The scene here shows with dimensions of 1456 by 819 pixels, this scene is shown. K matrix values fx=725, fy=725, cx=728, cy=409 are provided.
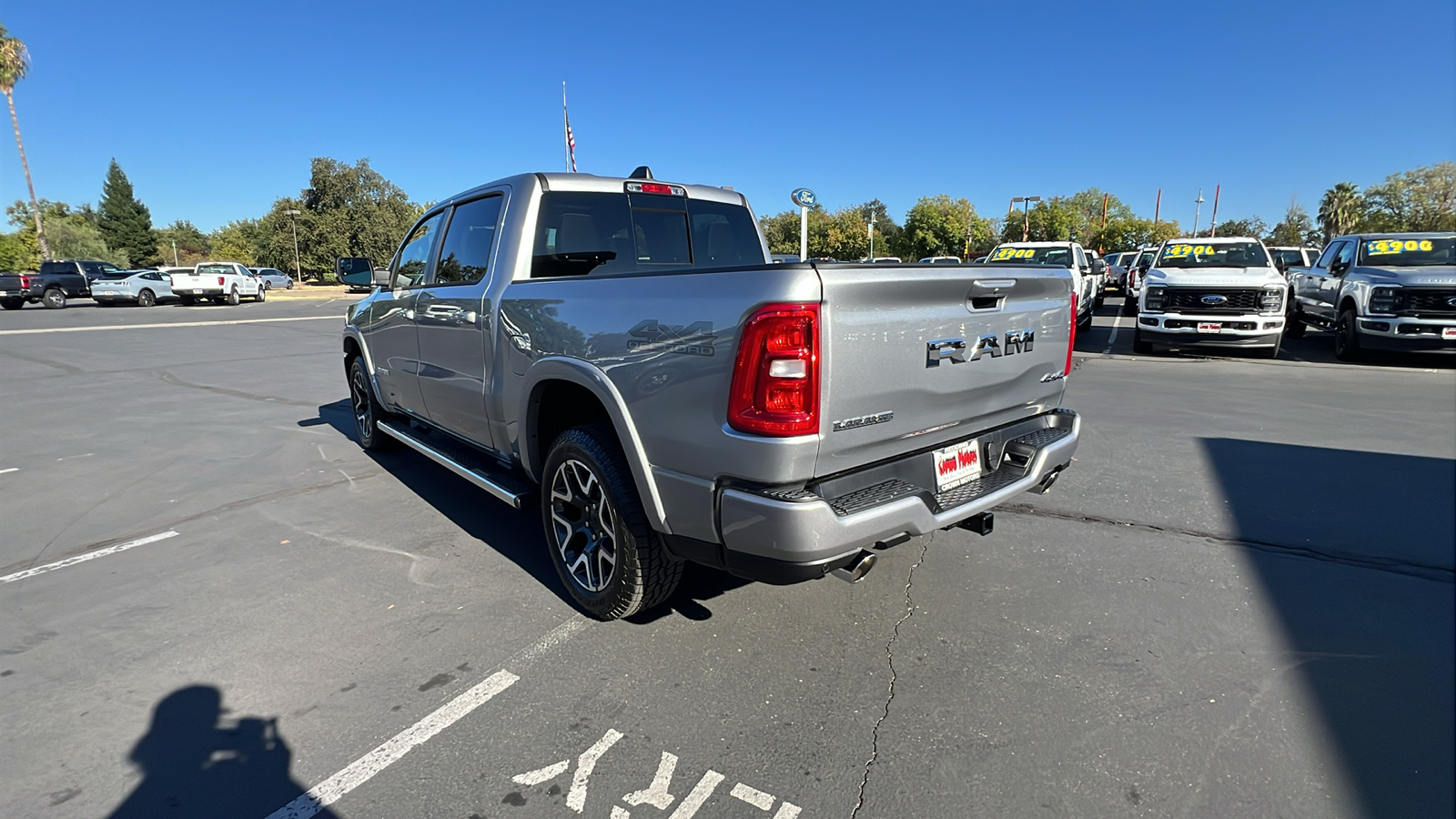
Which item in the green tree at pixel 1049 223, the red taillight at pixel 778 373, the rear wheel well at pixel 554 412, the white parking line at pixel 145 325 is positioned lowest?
the white parking line at pixel 145 325

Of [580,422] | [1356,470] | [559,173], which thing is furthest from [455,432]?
[1356,470]

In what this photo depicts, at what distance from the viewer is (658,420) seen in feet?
8.85

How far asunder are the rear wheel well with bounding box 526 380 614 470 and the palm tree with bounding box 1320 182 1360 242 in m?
81.6

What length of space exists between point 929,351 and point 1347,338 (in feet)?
40.0

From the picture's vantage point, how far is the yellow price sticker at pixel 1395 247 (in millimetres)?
11109

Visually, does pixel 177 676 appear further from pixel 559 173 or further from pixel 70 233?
pixel 70 233

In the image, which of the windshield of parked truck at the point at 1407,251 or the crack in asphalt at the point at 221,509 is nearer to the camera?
the crack in asphalt at the point at 221,509

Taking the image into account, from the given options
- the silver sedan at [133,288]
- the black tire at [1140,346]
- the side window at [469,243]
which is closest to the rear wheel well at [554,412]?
the side window at [469,243]

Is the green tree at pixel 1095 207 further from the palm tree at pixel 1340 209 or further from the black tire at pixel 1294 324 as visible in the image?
the black tire at pixel 1294 324

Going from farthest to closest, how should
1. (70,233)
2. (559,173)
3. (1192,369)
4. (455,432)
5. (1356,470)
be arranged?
1. (70,233)
2. (1192,369)
3. (1356,470)
4. (455,432)
5. (559,173)

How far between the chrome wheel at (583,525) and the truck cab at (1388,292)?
12.1 m

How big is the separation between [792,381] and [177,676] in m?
2.73

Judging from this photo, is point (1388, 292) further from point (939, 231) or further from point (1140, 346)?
point (939, 231)

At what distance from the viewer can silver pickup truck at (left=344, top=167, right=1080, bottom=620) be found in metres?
2.39
